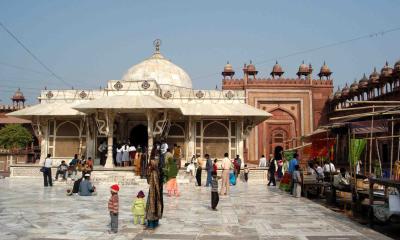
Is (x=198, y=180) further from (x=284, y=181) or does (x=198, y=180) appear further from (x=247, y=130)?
(x=247, y=130)

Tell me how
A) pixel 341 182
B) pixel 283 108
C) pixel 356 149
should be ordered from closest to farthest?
pixel 356 149 < pixel 341 182 < pixel 283 108

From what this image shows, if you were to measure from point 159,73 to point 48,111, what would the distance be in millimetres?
6765

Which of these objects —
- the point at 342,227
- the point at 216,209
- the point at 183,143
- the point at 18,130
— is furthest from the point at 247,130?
the point at 18,130

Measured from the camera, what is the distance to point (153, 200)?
682 cm

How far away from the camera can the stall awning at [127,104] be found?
16766mm

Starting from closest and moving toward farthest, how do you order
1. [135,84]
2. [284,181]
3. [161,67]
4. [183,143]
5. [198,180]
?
1. [284,181]
2. [198,180]
3. [135,84]
4. [183,143]
5. [161,67]

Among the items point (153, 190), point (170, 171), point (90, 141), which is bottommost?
point (153, 190)

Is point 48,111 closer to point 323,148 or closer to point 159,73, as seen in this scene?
point 159,73

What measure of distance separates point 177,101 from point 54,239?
1615 centimetres

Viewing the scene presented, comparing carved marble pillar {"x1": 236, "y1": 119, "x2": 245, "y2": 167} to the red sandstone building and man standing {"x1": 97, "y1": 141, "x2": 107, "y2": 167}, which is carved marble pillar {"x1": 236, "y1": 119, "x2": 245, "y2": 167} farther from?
the red sandstone building

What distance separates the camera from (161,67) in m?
24.7

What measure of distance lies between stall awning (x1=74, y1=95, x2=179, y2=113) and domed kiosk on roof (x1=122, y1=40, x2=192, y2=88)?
18.9 feet

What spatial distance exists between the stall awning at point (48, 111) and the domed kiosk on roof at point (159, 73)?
14.4ft

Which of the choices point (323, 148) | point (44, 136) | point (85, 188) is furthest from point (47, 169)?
point (323, 148)
